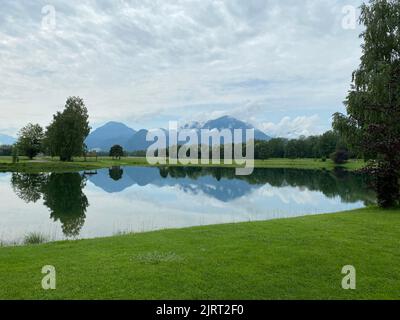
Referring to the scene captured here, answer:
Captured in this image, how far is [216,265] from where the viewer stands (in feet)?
27.1

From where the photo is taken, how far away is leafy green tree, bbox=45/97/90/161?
76562mm

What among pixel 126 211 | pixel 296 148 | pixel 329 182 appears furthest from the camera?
pixel 296 148

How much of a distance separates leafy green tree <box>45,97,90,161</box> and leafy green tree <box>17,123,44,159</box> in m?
18.4

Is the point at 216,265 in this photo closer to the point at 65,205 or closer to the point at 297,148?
the point at 65,205

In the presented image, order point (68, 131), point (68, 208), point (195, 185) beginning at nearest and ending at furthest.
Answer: point (68, 208) < point (195, 185) < point (68, 131)

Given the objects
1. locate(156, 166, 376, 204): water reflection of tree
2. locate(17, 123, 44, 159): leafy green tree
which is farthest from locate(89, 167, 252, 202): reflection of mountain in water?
locate(17, 123, 44, 159): leafy green tree

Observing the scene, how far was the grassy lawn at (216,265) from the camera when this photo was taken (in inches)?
266

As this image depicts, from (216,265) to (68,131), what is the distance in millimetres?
74275

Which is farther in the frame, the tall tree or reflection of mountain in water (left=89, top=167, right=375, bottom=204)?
reflection of mountain in water (left=89, top=167, right=375, bottom=204)

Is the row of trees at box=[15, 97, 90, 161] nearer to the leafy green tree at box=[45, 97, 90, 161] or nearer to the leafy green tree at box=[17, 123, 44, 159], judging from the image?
the leafy green tree at box=[45, 97, 90, 161]

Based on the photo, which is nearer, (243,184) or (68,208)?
(68,208)

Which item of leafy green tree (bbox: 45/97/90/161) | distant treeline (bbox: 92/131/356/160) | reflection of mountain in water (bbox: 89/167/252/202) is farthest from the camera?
distant treeline (bbox: 92/131/356/160)

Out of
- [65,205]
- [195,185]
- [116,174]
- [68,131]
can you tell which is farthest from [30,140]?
[65,205]

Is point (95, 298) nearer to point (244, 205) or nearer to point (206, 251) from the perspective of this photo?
point (206, 251)
